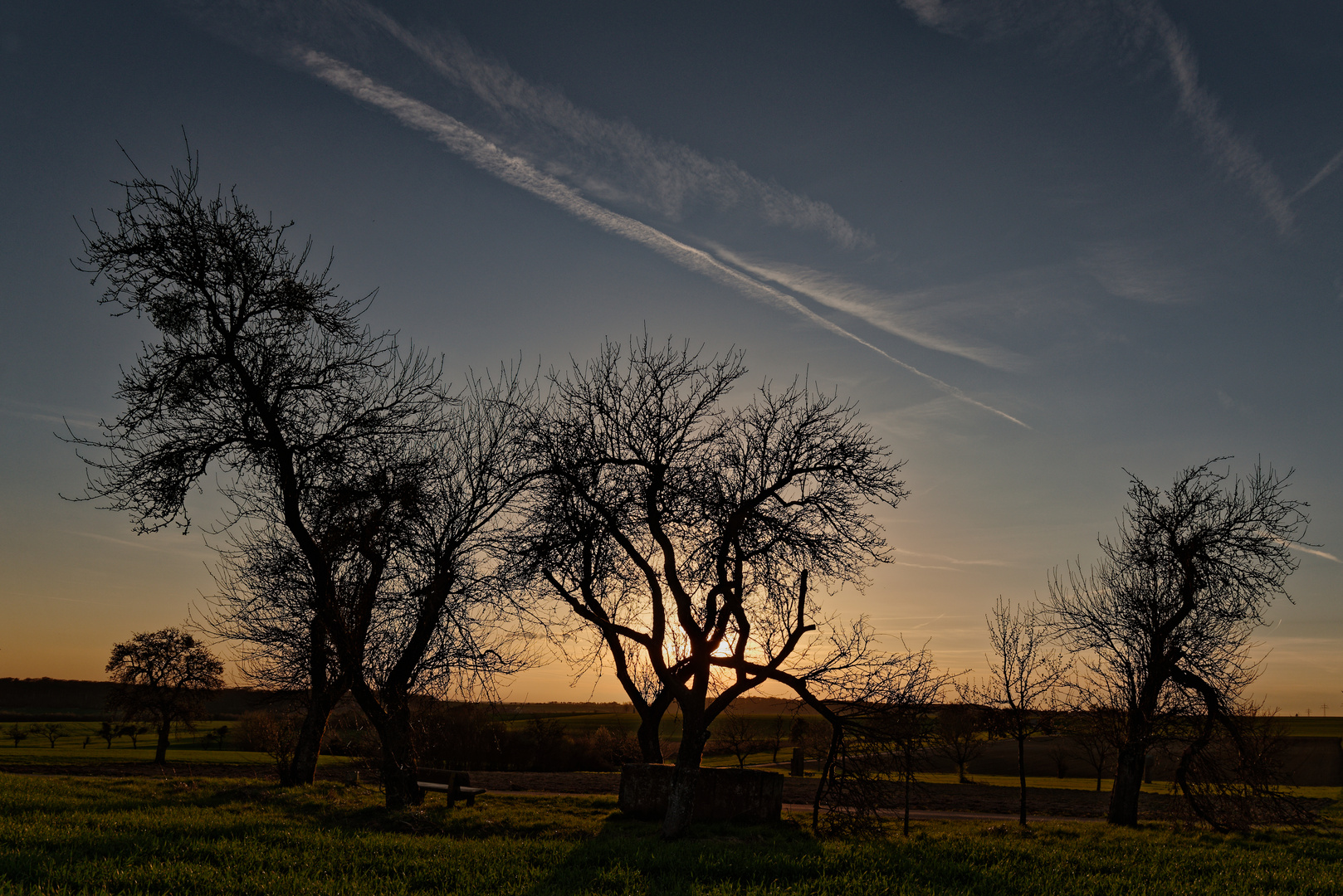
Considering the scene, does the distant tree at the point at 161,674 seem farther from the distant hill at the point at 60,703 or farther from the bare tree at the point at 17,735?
the distant hill at the point at 60,703

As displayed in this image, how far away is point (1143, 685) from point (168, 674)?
156 feet

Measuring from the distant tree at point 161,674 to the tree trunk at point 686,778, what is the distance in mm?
39923

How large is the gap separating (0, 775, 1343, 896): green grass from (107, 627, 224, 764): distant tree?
31801 mm

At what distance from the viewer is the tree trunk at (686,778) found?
13.2 meters

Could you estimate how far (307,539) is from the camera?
47.9 ft

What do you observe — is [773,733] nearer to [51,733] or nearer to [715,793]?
[51,733]

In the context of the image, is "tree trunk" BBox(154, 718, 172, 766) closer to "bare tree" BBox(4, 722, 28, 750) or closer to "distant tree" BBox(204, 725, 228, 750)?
"bare tree" BBox(4, 722, 28, 750)

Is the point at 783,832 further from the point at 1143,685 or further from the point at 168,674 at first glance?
the point at 168,674

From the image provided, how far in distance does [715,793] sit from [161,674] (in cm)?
4042

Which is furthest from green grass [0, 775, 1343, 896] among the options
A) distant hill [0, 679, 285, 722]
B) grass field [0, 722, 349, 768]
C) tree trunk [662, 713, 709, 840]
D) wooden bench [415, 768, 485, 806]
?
distant hill [0, 679, 285, 722]

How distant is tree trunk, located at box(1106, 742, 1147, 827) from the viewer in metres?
20.4

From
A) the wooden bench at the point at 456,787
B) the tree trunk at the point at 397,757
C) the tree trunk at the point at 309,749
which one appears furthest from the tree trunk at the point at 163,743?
the tree trunk at the point at 397,757

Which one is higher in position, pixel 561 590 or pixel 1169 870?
pixel 561 590

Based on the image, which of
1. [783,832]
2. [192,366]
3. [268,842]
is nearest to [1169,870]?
[783,832]
